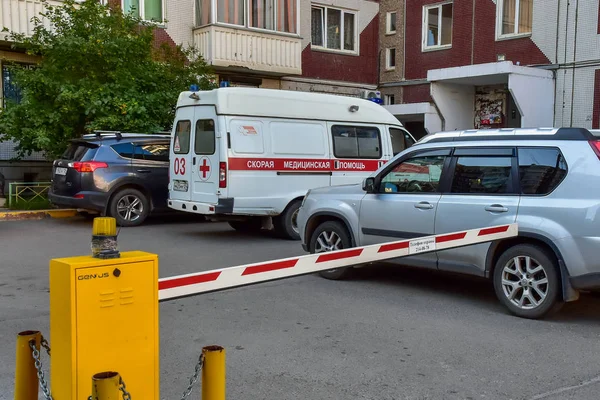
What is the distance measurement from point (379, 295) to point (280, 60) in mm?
13744

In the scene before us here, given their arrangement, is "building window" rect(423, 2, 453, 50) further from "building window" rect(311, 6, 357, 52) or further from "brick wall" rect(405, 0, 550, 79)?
"building window" rect(311, 6, 357, 52)

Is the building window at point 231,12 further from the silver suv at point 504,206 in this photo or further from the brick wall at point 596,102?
the silver suv at point 504,206

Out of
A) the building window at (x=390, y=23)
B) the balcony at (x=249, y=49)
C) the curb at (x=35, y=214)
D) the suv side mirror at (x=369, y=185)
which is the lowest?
the curb at (x=35, y=214)

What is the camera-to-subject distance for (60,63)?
45.6ft

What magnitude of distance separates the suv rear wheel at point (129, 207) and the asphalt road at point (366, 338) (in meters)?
3.60

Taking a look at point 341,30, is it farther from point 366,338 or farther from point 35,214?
point 366,338

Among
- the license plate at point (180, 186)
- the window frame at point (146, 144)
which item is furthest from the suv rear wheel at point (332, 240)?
the window frame at point (146, 144)

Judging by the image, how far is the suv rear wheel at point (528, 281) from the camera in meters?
5.96

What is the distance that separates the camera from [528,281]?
20.0 feet

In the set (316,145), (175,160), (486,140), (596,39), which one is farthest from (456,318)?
(596,39)

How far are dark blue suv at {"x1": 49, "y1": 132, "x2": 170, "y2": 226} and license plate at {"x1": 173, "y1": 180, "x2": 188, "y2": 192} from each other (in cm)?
130

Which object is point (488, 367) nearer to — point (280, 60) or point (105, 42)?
point (105, 42)

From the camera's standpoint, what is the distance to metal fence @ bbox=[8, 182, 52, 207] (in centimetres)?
1474

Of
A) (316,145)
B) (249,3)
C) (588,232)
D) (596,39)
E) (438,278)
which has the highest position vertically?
(249,3)
